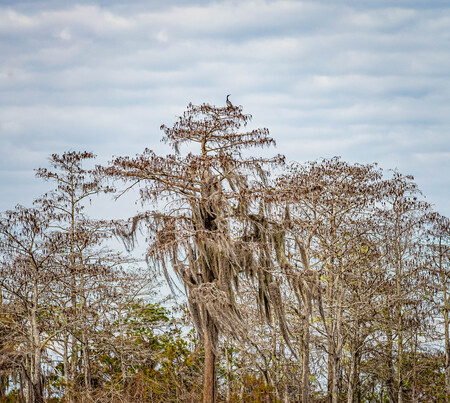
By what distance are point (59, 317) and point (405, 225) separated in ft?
35.7

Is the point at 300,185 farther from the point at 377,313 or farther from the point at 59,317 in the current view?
the point at 59,317

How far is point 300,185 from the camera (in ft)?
51.9

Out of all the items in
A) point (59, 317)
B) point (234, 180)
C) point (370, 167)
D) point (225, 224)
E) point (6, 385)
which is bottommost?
point (6, 385)

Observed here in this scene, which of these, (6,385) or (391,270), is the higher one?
(391,270)

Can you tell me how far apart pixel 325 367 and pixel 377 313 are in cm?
228

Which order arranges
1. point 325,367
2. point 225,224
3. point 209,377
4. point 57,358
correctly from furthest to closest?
point 57,358, point 325,367, point 209,377, point 225,224

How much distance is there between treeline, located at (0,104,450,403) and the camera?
1237 cm

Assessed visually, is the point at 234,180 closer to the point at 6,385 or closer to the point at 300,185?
the point at 300,185

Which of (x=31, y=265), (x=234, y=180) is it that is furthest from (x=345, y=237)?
(x=31, y=265)

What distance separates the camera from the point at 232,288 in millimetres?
11758

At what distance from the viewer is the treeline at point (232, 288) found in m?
12.4

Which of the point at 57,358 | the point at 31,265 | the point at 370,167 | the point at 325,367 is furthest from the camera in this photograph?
the point at 57,358

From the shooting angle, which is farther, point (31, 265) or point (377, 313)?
point (377, 313)

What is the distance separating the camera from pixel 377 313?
17.8 metres
